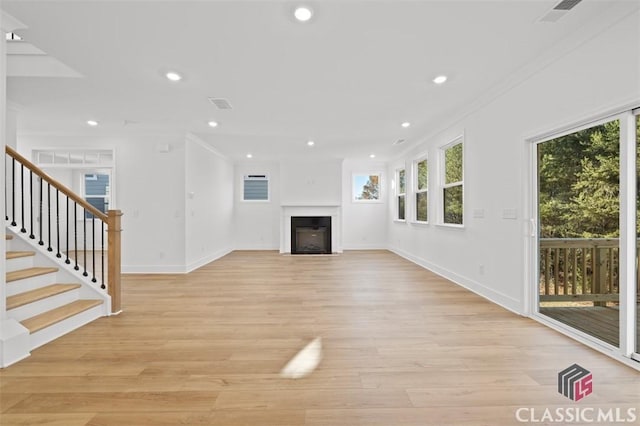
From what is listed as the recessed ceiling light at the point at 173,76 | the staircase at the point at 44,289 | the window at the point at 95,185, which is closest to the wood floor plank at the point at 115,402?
the staircase at the point at 44,289

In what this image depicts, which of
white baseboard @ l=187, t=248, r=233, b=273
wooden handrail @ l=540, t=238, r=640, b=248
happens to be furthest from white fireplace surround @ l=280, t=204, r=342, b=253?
wooden handrail @ l=540, t=238, r=640, b=248

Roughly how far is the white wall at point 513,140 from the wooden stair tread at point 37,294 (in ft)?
15.4

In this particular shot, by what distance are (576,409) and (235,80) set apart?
12.6 feet

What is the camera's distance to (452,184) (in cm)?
503

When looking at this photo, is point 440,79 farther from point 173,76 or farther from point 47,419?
point 47,419

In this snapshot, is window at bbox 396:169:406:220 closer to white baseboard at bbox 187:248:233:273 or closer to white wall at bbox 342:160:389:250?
white wall at bbox 342:160:389:250

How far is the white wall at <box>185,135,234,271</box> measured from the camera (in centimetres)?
579

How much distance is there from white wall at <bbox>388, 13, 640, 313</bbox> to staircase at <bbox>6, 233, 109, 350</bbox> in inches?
175

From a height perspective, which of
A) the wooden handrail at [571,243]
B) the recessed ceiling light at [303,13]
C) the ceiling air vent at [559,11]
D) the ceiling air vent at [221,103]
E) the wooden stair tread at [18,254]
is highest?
the ceiling air vent at [221,103]

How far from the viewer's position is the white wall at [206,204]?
5793 mm

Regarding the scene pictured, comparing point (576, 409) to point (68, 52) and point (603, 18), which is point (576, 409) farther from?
point (68, 52)

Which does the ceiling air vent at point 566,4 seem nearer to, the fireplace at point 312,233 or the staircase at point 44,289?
the staircase at point 44,289

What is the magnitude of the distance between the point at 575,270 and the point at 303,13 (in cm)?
376

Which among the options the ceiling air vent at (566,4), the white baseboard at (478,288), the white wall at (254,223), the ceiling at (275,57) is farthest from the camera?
the white wall at (254,223)
